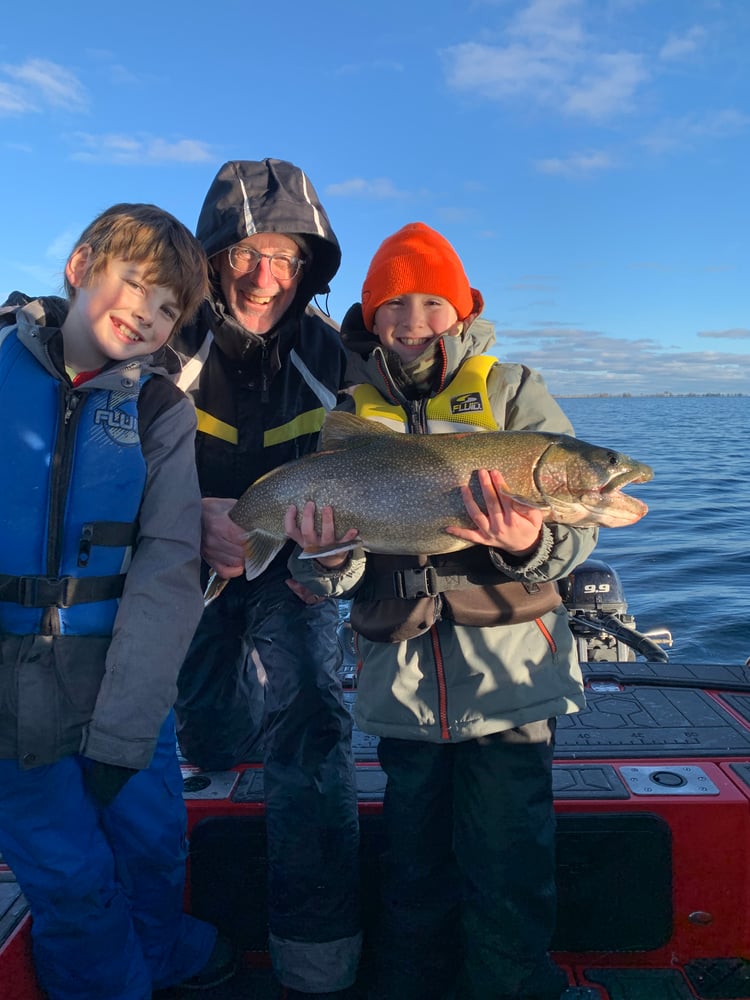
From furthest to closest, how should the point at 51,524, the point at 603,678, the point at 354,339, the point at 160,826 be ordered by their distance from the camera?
1. the point at 603,678
2. the point at 354,339
3. the point at 160,826
4. the point at 51,524

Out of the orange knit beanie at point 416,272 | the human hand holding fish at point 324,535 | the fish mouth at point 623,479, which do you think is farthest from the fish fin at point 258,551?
the fish mouth at point 623,479

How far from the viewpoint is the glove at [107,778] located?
2758mm

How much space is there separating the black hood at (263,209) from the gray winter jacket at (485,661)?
1.32 metres

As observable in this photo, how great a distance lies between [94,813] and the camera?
283cm

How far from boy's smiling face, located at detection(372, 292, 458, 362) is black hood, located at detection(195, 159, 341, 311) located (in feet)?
2.99

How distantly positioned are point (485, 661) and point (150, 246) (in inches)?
83.1

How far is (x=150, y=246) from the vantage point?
3.06 meters

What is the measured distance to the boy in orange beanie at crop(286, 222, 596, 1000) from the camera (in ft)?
9.57

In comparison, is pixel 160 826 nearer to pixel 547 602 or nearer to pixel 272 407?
pixel 547 602

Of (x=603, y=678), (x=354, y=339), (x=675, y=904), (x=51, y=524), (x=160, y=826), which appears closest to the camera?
(x=51, y=524)

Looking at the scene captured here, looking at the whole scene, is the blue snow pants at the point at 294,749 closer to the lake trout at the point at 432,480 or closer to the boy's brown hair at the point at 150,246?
the lake trout at the point at 432,480

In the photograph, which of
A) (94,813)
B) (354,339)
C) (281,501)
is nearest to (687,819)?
(281,501)

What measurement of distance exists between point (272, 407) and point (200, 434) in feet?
1.34

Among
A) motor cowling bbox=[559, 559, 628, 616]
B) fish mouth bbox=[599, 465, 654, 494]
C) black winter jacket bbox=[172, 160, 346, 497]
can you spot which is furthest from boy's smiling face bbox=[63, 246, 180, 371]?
motor cowling bbox=[559, 559, 628, 616]
